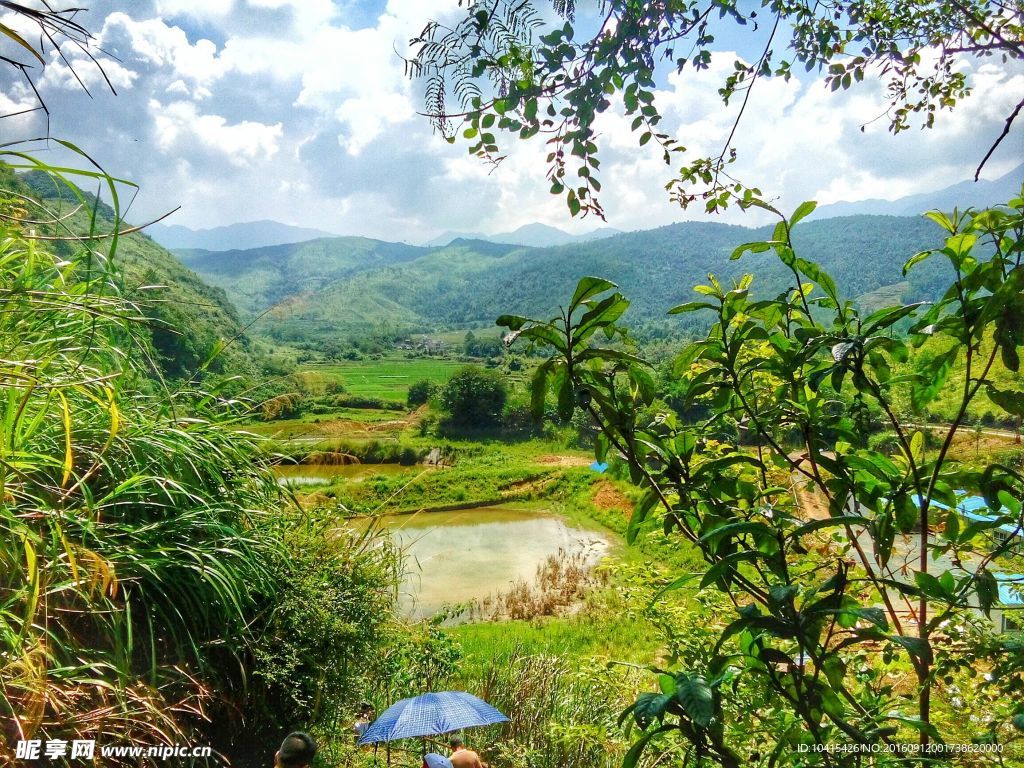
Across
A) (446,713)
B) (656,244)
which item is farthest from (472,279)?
(446,713)

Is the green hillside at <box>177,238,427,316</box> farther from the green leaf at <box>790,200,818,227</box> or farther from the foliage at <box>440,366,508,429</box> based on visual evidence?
the green leaf at <box>790,200,818,227</box>

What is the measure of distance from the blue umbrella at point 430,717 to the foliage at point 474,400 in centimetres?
3405

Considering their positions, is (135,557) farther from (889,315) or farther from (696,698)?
(889,315)

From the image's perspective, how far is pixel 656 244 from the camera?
136 m

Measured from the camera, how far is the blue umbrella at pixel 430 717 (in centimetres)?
352

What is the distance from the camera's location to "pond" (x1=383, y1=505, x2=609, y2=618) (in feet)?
47.9

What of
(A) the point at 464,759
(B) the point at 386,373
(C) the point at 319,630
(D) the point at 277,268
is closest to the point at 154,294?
(C) the point at 319,630

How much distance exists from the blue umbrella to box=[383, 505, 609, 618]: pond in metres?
8.41

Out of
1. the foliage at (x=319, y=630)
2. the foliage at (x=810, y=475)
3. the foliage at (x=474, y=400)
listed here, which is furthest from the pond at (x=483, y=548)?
the foliage at (x=474, y=400)

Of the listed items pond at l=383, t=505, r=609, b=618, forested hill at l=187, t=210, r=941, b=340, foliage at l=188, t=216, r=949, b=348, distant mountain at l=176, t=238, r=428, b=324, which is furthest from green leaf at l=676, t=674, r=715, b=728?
distant mountain at l=176, t=238, r=428, b=324

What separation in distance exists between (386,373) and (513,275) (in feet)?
292

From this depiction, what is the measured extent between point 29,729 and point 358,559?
1826 millimetres

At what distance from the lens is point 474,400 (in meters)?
38.2

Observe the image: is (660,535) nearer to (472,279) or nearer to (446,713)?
(446,713)
